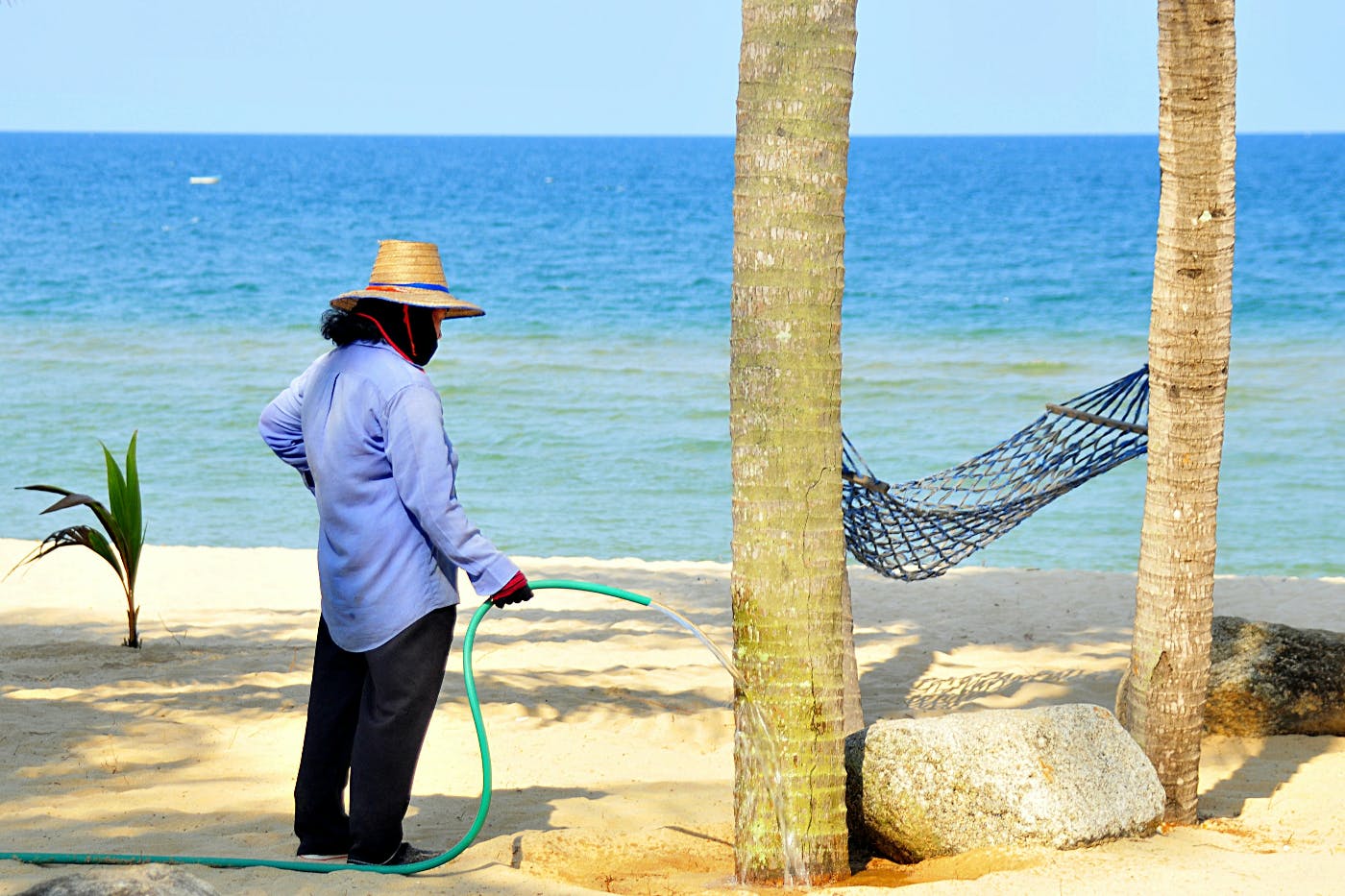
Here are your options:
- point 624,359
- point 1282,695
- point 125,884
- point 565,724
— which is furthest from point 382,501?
point 624,359

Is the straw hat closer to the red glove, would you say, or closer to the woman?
Result: the woman

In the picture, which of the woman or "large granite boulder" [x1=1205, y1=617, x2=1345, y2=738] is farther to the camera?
"large granite boulder" [x1=1205, y1=617, x2=1345, y2=738]

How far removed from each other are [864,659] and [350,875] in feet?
11.0

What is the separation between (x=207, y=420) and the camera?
13.2 m

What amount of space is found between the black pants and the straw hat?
0.69 meters

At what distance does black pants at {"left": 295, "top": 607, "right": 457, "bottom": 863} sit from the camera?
296 cm

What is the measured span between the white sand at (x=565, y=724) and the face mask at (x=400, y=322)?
3.83 ft

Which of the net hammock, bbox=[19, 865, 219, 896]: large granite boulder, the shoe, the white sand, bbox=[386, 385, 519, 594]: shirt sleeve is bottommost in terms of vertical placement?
the white sand

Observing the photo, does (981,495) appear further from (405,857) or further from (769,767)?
(405,857)

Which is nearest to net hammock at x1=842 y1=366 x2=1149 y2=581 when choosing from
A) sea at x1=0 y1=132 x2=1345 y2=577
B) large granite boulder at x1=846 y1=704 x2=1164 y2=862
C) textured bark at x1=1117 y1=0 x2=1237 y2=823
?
textured bark at x1=1117 y1=0 x2=1237 y2=823

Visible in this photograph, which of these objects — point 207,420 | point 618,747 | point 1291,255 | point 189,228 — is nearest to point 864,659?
point 618,747

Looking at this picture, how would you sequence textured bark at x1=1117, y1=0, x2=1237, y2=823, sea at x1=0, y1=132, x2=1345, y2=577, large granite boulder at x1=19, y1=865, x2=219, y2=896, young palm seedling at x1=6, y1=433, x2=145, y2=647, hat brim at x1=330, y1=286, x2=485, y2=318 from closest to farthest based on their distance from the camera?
large granite boulder at x1=19, y1=865, x2=219, y2=896 → hat brim at x1=330, y1=286, x2=485, y2=318 → textured bark at x1=1117, y1=0, x2=1237, y2=823 → young palm seedling at x1=6, y1=433, x2=145, y2=647 → sea at x1=0, y1=132, x2=1345, y2=577

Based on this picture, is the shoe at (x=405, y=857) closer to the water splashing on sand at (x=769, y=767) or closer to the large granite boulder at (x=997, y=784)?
the water splashing on sand at (x=769, y=767)

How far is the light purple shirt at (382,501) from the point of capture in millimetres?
2857
